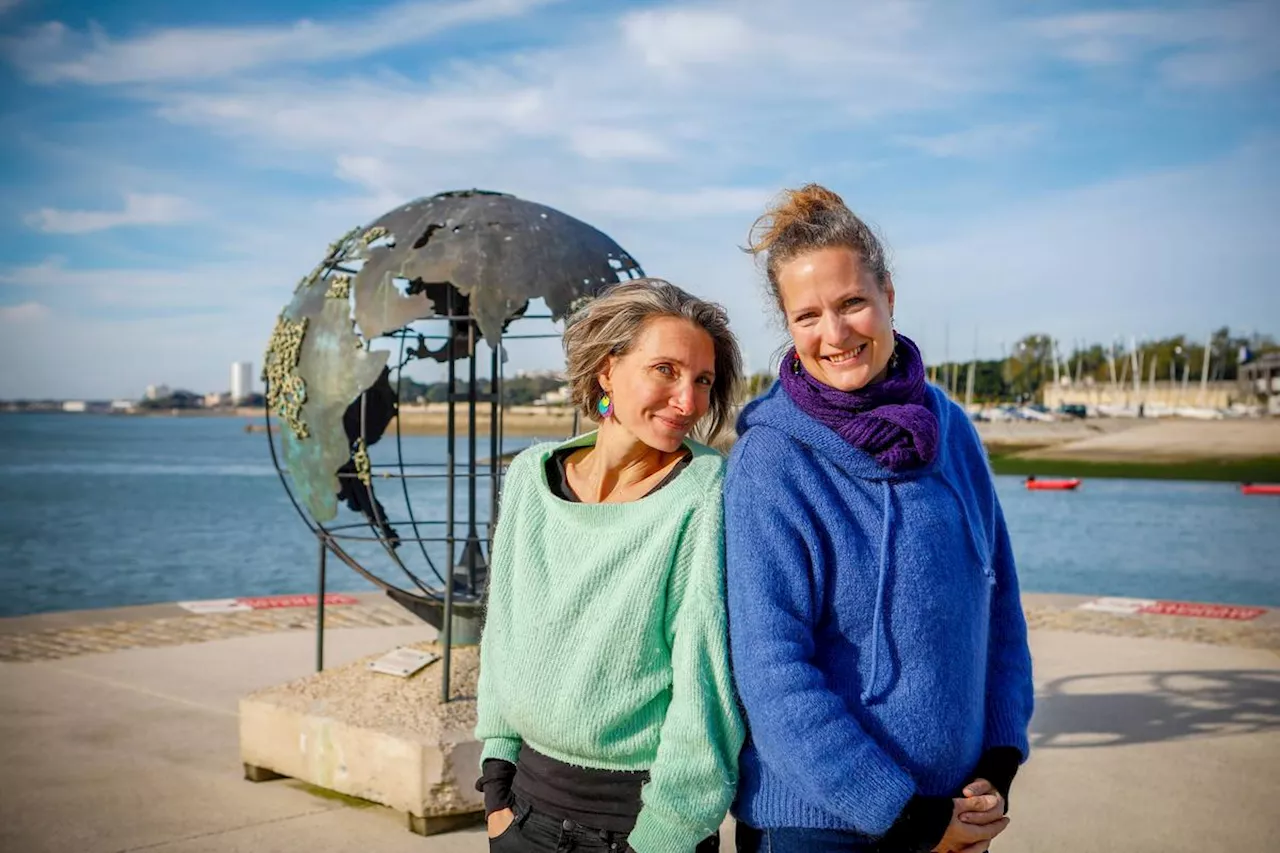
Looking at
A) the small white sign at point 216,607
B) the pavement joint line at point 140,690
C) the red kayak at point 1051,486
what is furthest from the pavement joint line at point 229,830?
the red kayak at point 1051,486

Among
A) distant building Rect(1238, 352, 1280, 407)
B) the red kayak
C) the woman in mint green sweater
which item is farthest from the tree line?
the woman in mint green sweater

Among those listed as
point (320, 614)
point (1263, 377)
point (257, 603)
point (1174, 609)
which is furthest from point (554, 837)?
point (1263, 377)

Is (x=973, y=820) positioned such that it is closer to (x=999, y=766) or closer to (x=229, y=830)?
(x=999, y=766)

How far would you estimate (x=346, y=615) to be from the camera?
1058cm

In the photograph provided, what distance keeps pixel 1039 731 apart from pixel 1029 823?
5.49 ft

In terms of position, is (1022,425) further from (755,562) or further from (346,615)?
(755,562)

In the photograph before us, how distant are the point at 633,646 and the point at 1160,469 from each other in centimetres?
5906

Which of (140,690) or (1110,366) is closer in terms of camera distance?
(140,690)

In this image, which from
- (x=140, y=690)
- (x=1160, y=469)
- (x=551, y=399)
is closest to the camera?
(x=551, y=399)

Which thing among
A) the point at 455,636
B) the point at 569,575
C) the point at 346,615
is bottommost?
the point at 346,615

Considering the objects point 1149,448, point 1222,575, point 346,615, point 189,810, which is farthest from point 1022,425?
point 189,810

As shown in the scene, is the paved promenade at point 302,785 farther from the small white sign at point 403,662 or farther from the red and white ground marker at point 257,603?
the small white sign at point 403,662

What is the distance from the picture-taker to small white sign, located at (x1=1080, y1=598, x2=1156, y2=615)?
1110 centimetres

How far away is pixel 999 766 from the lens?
236cm
